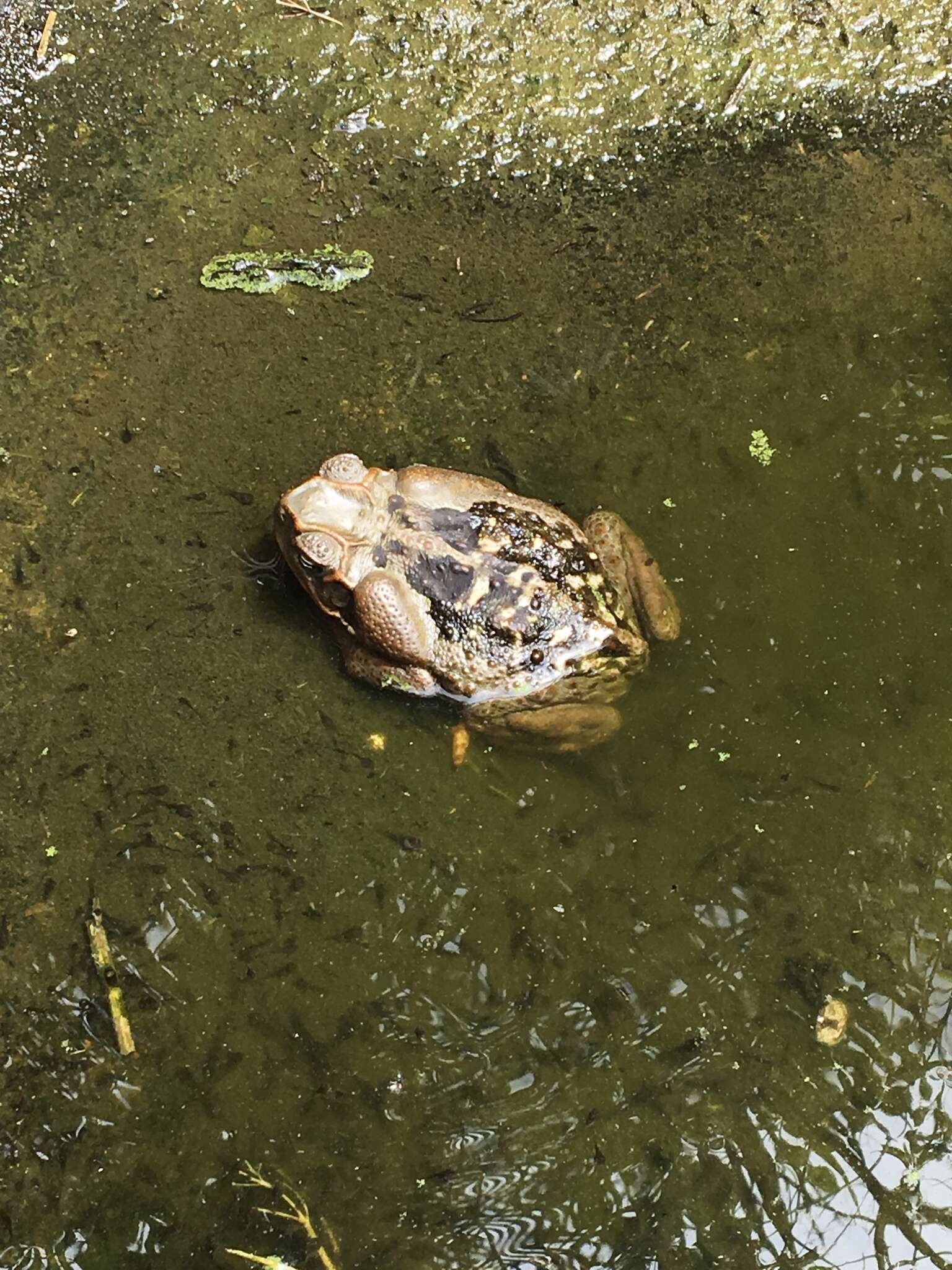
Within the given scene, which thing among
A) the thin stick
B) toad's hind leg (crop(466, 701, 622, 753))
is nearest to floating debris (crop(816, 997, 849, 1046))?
toad's hind leg (crop(466, 701, 622, 753))

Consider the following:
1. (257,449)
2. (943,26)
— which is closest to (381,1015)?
(257,449)

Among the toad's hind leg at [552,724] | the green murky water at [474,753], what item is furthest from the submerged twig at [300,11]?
the toad's hind leg at [552,724]

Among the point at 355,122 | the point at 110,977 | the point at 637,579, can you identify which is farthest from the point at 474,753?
the point at 355,122

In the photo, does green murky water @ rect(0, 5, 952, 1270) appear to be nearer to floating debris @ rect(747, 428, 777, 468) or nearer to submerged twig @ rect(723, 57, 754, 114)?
floating debris @ rect(747, 428, 777, 468)

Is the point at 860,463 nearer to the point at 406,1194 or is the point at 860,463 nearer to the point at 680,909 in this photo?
the point at 680,909

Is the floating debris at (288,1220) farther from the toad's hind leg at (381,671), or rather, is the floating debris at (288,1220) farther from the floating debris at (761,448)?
the floating debris at (761,448)

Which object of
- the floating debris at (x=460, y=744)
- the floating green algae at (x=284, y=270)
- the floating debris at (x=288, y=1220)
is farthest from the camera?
the floating green algae at (x=284, y=270)

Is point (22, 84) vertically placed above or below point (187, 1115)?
above
